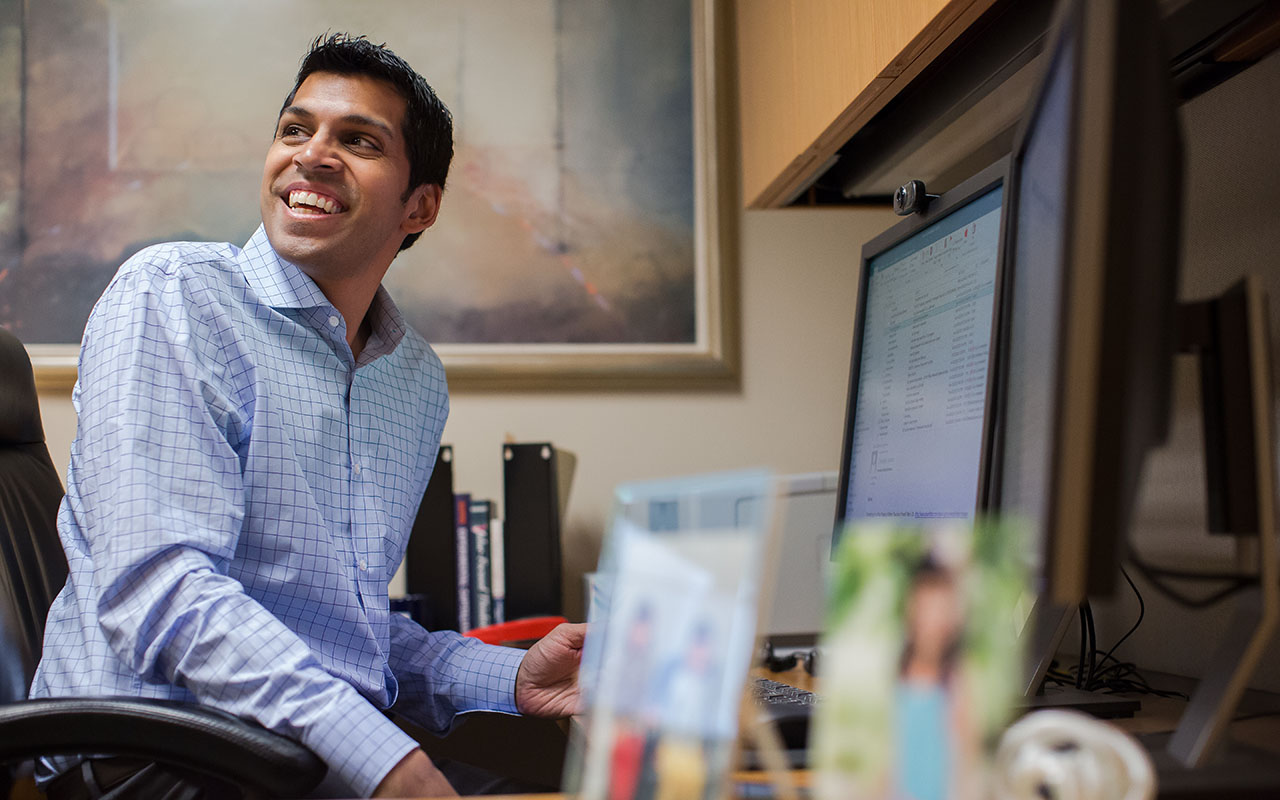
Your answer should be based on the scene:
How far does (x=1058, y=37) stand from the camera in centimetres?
60

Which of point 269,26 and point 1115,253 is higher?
point 269,26

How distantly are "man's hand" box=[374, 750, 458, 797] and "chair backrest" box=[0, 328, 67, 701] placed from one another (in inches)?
19.2

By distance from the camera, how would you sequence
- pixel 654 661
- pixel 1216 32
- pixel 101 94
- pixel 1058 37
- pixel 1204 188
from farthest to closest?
pixel 101 94 → pixel 1204 188 → pixel 1216 32 → pixel 1058 37 → pixel 654 661

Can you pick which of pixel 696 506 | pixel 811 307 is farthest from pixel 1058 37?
pixel 811 307

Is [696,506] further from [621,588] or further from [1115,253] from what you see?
[1115,253]

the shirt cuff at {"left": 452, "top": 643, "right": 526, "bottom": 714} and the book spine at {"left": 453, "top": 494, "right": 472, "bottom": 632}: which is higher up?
the book spine at {"left": 453, "top": 494, "right": 472, "bottom": 632}

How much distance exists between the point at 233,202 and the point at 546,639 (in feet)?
4.10

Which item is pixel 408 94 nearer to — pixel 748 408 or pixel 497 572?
pixel 497 572

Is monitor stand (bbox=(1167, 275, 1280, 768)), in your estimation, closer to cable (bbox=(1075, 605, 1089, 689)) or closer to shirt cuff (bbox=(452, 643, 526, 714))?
cable (bbox=(1075, 605, 1089, 689))

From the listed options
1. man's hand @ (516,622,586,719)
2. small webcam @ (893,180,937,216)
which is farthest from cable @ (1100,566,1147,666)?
man's hand @ (516,622,586,719)

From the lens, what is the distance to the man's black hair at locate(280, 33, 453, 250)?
135 cm

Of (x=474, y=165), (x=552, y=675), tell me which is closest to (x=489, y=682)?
(x=552, y=675)

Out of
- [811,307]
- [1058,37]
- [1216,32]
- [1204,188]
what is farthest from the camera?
[811,307]

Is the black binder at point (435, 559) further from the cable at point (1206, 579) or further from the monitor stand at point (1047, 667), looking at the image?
the cable at point (1206, 579)
